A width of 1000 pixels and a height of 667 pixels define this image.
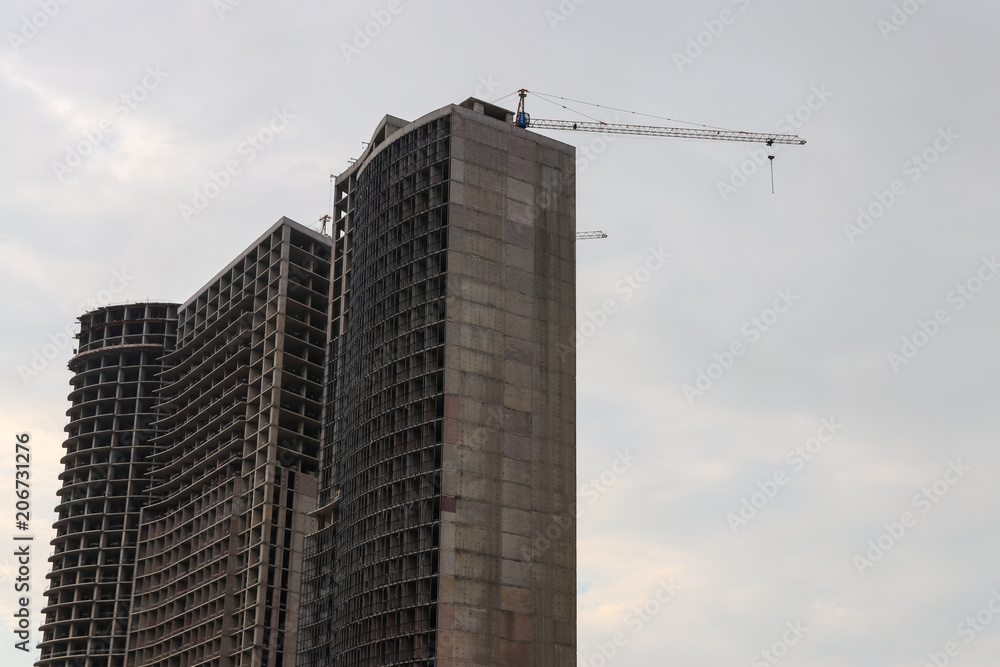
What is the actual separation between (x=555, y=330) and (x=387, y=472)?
89.4 ft

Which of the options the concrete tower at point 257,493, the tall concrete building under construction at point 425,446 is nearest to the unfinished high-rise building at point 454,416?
the tall concrete building under construction at point 425,446

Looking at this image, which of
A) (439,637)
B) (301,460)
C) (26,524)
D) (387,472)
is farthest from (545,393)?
(26,524)

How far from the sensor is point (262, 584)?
170 metres

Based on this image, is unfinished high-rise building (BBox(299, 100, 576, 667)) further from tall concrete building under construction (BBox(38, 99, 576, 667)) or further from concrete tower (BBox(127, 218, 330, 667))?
concrete tower (BBox(127, 218, 330, 667))

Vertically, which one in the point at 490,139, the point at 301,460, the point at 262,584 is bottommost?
the point at 262,584

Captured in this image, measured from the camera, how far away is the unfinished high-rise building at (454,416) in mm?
138250

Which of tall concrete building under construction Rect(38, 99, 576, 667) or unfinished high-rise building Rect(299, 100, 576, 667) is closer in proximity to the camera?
unfinished high-rise building Rect(299, 100, 576, 667)

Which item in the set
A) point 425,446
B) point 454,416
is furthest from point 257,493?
point 454,416

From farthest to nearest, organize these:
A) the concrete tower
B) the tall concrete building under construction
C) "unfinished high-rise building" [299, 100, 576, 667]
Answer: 1. the concrete tower
2. the tall concrete building under construction
3. "unfinished high-rise building" [299, 100, 576, 667]

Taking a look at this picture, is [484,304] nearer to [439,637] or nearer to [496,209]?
[496,209]

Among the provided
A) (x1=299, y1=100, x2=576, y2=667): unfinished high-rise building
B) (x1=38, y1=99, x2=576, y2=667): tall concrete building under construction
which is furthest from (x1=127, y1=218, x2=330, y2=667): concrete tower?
(x1=299, y1=100, x2=576, y2=667): unfinished high-rise building

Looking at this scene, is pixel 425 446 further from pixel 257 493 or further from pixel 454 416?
pixel 257 493

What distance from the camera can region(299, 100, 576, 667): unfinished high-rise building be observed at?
138250 mm

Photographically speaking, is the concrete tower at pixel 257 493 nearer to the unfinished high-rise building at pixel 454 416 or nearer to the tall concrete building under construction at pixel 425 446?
the tall concrete building under construction at pixel 425 446
